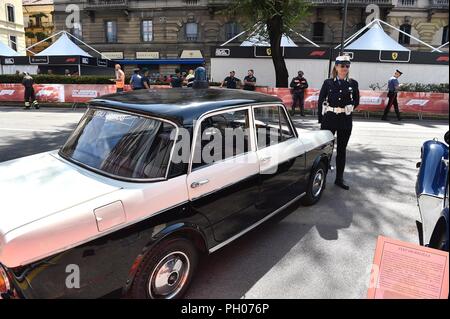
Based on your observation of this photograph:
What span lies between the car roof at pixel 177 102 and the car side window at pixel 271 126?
0.45 ft

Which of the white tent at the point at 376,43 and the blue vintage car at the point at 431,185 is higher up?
the white tent at the point at 376,43

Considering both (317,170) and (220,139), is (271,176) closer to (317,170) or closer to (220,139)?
(220,139)

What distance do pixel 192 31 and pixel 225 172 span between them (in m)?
35.1

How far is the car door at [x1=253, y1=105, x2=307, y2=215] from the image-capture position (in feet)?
12.0

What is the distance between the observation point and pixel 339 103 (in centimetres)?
534

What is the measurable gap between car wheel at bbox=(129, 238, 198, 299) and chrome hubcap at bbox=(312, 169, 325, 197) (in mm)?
2526

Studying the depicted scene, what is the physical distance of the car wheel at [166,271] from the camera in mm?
2506

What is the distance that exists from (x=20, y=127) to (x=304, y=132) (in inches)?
374

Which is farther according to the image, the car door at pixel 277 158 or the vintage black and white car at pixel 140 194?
the car door at pixel 277 158

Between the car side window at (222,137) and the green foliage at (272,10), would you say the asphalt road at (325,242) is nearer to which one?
the car side window at (222,137)

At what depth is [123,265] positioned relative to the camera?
2342mm

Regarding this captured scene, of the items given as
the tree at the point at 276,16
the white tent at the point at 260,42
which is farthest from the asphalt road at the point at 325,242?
the white tent at the point at 260,42

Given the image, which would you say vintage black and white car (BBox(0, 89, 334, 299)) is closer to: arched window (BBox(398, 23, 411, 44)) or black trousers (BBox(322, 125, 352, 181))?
black trousers (BBox(322, 125, 352, 181))
